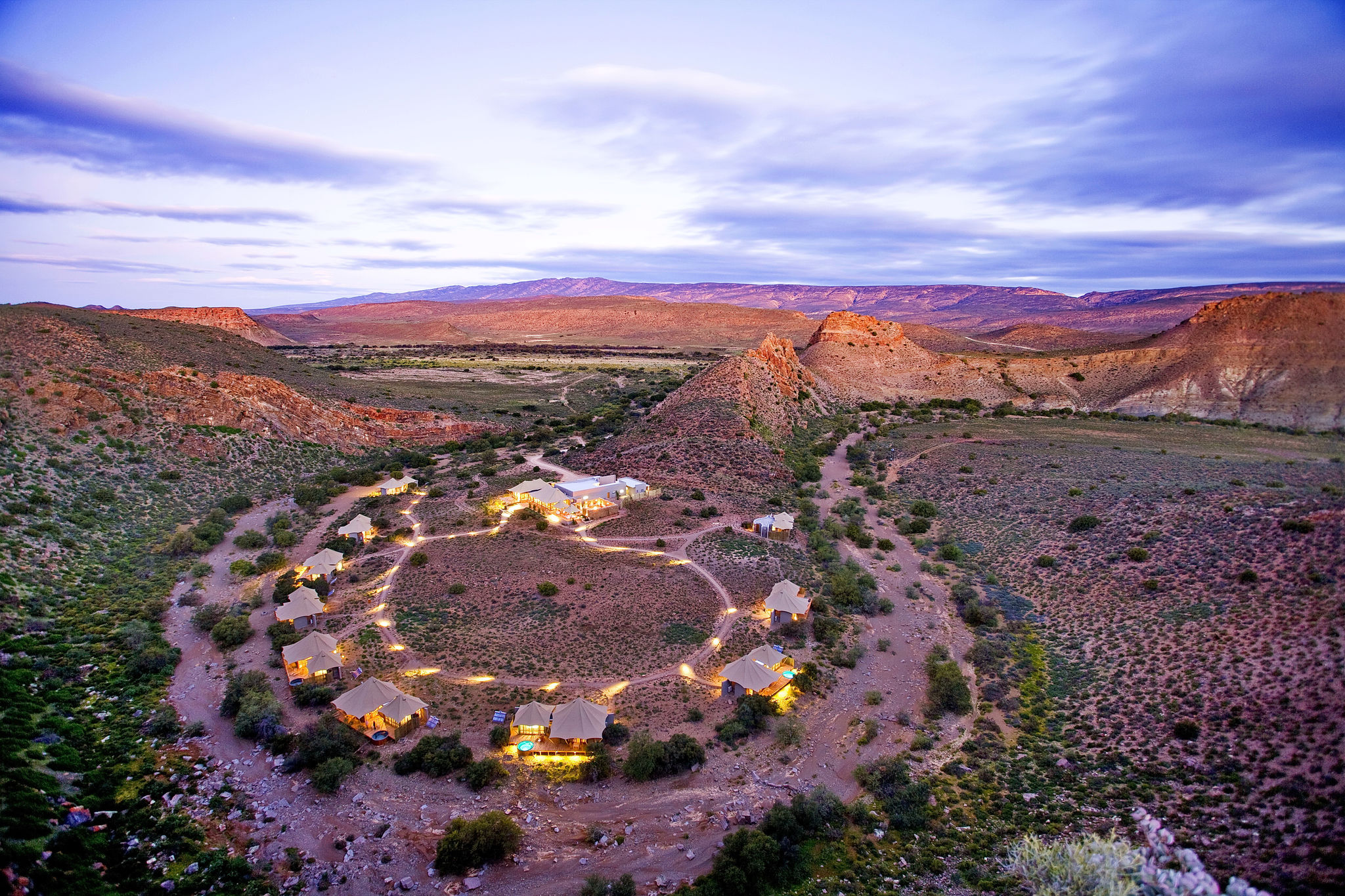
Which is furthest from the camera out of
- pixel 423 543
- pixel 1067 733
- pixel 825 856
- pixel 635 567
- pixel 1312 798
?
pixel 423 543

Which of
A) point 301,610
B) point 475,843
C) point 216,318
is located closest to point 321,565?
point 301,610

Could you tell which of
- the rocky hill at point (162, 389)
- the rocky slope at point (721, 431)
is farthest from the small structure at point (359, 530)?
the rocky hill at point (162, 389)

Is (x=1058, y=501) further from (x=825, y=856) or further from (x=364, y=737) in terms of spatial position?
(x=364, y=737)

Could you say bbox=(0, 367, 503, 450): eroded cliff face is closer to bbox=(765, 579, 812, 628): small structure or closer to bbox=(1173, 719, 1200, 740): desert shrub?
bbox=(765, 579, 812, 628): small structure

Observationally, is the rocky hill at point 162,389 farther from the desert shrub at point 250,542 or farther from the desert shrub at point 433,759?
the desert shrub at point 433,759

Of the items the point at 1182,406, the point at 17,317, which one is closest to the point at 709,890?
the point at 17,317
